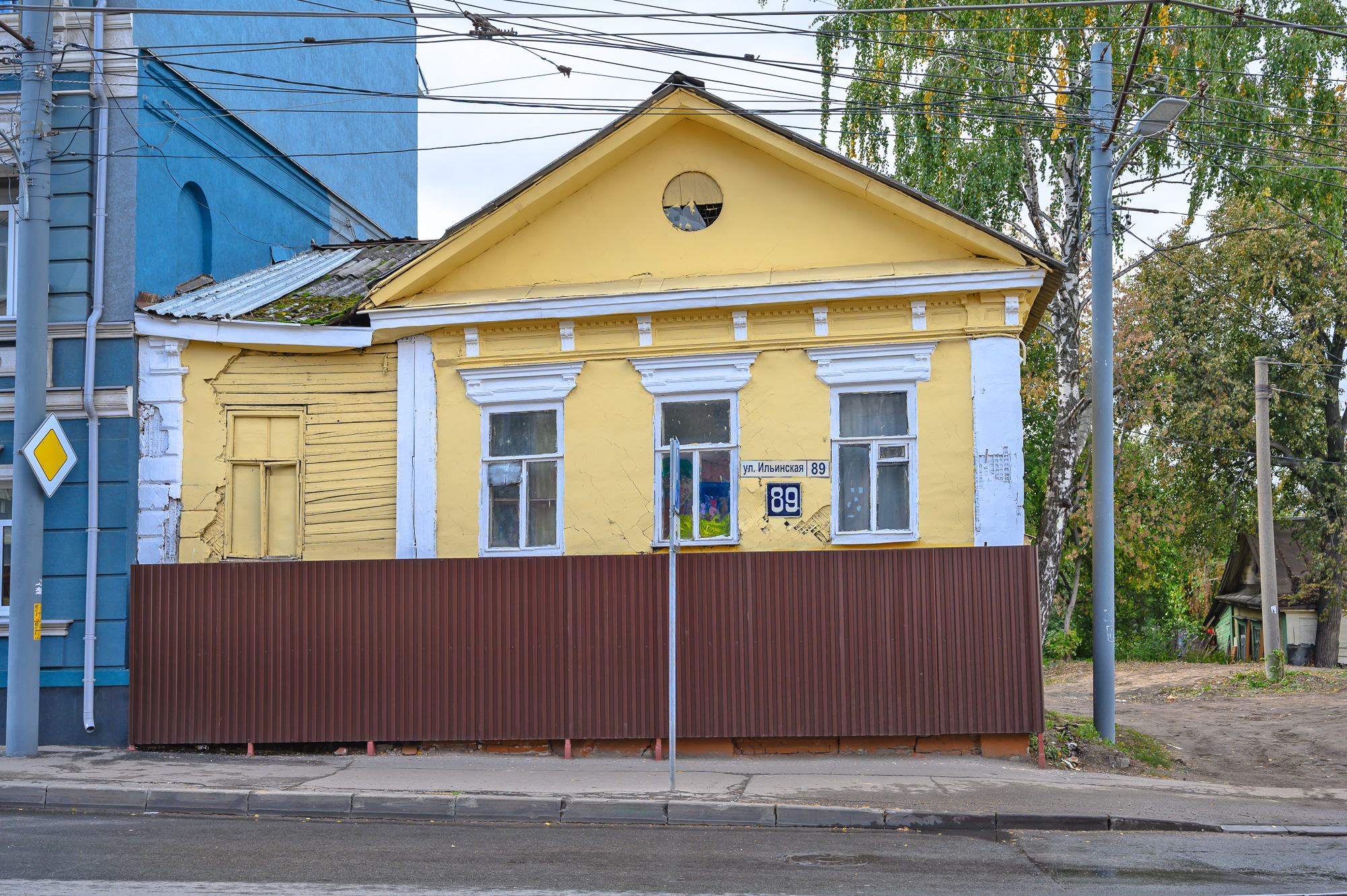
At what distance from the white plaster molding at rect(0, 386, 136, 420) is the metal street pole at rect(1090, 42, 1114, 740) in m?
10.5

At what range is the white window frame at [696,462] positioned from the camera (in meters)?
12.6

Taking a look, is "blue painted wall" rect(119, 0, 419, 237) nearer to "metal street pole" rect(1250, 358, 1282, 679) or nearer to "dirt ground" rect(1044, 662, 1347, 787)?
"dirt ground" rect(1044, 662, 1347, 787)

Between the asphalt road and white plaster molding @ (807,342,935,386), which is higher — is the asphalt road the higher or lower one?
the lower one

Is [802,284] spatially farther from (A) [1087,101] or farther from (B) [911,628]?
(A) [1087,101]

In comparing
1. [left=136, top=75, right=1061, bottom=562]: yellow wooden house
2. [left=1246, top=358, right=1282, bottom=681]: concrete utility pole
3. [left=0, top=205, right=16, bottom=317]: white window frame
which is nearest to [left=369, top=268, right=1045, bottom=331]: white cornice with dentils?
[left=136, top=75, right=1061, bottom=562]: yellow wooden house

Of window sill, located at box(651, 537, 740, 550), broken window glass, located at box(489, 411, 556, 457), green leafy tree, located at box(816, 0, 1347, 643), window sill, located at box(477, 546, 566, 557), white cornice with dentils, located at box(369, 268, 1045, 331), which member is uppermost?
green leafy tree, located at box(816, 0, 1347, 643)

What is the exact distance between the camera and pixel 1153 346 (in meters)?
30.9

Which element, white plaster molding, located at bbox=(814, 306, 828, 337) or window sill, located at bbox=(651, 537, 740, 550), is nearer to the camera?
white plaster molding, located at bbox=(814, 306, 828, 337)

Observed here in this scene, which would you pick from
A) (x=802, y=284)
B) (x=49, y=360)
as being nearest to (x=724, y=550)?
(x=802, y=284)

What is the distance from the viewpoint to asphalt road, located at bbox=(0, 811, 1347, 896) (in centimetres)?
672

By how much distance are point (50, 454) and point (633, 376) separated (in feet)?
20.0

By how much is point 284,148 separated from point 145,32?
4003 millimetres

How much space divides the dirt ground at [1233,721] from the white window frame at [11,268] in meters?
13.7

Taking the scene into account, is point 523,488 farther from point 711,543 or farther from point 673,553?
point 673,553
